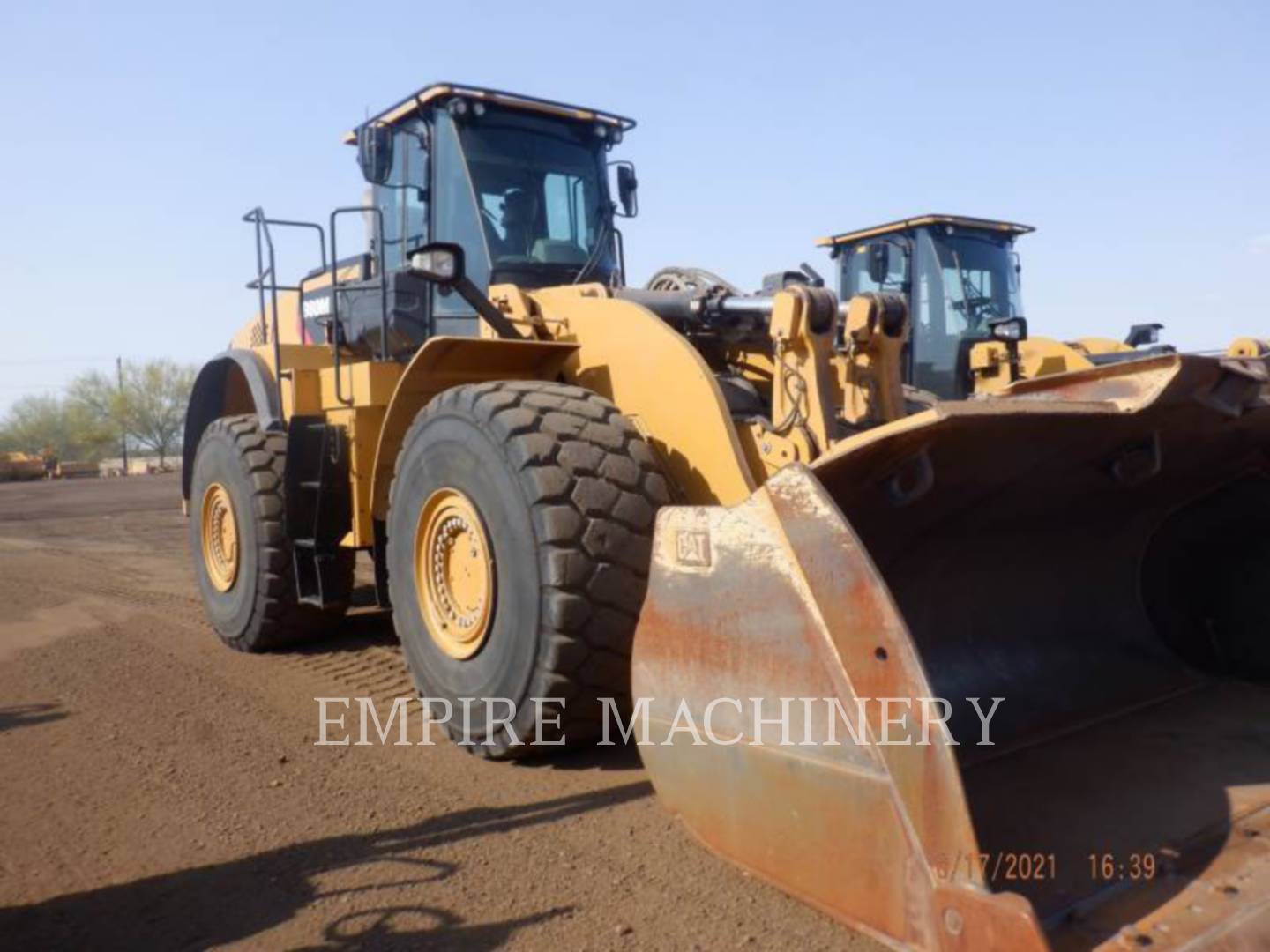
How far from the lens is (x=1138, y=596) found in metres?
3.91

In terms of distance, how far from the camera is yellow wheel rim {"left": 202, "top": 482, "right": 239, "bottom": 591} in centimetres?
628

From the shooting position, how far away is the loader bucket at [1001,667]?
2158 mm

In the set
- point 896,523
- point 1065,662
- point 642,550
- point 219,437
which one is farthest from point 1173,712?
point 219,437

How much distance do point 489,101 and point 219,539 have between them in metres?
3.18

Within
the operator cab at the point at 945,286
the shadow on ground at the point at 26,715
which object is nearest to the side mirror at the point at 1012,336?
the operator cab at the point at 945,286

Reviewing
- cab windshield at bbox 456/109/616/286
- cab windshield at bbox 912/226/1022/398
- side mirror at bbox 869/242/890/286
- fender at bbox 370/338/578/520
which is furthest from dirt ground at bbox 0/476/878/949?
cab windshield at bbox 912/226/1022/398

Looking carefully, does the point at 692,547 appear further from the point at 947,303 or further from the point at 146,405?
the point at 146,405

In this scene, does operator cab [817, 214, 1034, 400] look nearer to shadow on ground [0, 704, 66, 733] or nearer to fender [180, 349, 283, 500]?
fender [180, 349, 283, 500]

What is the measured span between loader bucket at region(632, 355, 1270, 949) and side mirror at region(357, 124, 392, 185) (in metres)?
3.00

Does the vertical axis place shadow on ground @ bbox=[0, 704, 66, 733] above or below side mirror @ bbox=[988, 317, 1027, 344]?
below

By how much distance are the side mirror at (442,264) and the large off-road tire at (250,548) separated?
1.96 meters

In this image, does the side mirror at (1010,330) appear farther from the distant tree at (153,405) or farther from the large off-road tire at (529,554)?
the distant tree at (153,405)

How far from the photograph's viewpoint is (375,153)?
5031 mm
